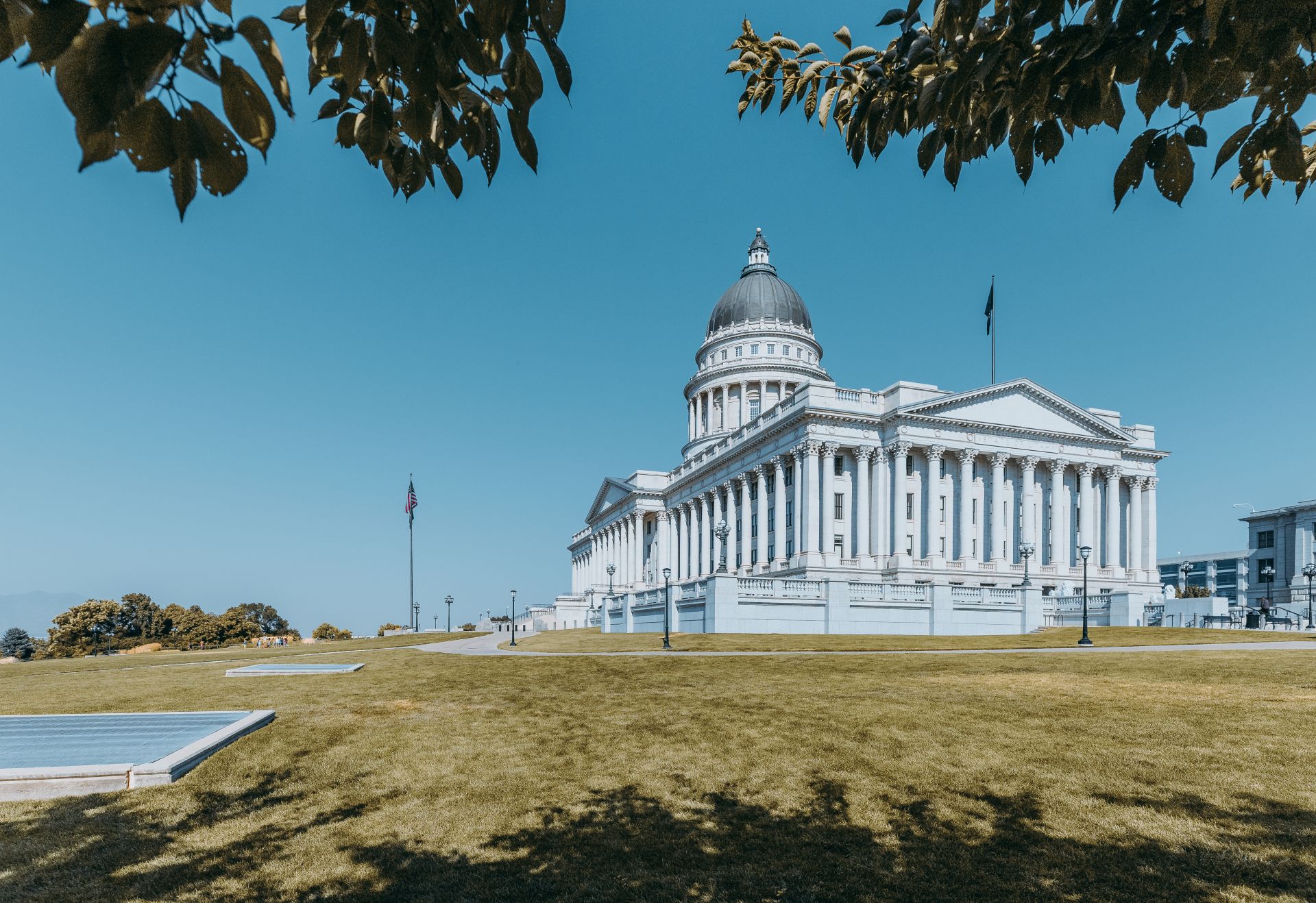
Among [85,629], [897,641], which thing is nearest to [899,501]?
[897,641]

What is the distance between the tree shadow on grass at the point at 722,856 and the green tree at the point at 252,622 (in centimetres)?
7402

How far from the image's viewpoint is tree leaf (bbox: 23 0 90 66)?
6.31 feet

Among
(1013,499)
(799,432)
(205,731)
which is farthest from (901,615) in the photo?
(205,731)

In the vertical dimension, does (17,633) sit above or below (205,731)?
below

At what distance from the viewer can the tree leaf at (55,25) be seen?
192cm

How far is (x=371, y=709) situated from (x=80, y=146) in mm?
14299

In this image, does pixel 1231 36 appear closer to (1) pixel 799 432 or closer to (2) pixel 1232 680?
(2) pixel 1232 680

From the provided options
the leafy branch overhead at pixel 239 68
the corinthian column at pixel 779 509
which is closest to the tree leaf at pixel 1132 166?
the leafy branch overhead at pixel 239 68

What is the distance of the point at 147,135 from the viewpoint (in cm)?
221

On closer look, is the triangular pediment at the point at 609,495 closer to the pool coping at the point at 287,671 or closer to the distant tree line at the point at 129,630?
the distant tree line at the point at 129,630

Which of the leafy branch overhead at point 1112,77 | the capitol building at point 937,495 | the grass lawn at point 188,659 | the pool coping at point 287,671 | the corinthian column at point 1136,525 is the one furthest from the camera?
the corinthian column at point 1136,525

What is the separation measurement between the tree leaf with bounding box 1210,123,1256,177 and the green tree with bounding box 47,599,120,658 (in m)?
83.5

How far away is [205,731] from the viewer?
37.9 ft

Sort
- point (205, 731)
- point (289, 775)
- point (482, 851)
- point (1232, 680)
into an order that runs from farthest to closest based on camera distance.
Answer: point (1232, 680) < point (205, 731) < point (289, 775) < point (482, 851)
